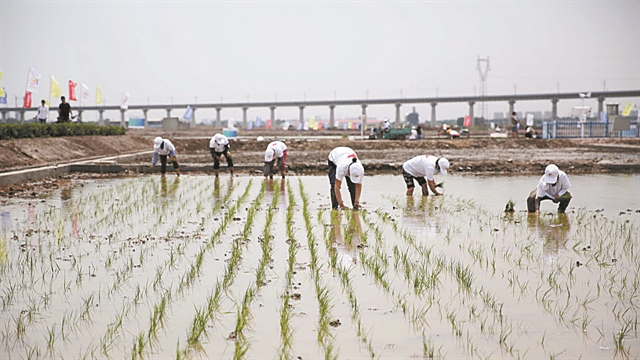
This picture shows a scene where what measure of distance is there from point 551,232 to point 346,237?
2.32 m

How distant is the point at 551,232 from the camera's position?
788 centimetres

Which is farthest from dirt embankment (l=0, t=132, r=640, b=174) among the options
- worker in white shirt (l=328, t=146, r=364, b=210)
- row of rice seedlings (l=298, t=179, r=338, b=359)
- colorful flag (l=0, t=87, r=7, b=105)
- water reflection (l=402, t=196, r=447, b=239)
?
colorful flag (l=0, t=87, r=7, b=105)

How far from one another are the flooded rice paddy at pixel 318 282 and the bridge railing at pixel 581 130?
2918 cm

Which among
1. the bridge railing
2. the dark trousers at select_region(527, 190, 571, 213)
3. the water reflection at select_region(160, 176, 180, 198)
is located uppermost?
the bridge railing

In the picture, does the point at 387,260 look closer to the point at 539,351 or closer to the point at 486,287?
the point at 486,287

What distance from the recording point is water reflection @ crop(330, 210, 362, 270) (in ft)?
21.0

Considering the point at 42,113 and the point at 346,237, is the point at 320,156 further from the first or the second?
the point at 346,237

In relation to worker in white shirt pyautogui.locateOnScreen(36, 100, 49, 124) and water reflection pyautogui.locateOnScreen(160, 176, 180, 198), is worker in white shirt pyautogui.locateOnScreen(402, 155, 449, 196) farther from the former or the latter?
worker in white shirt pyautogui.locateOnScreen(36, 100, 49, 124)

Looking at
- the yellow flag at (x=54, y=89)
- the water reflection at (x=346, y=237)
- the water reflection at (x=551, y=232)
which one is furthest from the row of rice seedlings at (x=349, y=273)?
the yellow flag at (x=54, y=89)

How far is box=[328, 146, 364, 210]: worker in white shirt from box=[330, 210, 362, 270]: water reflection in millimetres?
250

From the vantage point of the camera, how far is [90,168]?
57.3ft

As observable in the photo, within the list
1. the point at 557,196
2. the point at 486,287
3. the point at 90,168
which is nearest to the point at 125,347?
the point at 486,287

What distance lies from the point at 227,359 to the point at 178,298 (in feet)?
4.33

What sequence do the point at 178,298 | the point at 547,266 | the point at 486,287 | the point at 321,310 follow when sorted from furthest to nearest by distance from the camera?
1. the point at 547,266
2. the point at 486,287
3. the point at 178,298
4. the point at 321,310
